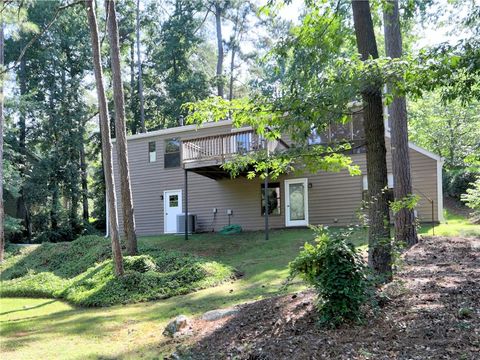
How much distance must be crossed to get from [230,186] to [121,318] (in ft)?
34.7

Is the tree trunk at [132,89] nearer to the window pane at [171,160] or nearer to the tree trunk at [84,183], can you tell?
the tree trunk at [84,183]

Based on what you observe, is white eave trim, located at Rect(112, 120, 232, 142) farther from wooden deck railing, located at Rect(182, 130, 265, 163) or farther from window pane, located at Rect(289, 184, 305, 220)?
window pane, located at Rect(289, 184, 305, 220)

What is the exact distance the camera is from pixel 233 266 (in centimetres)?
1085

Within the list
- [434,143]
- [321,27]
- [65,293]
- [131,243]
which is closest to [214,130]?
[131,243]

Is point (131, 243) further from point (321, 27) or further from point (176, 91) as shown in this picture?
point (176, 91)

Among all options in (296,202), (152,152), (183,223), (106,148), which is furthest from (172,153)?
(106,148)

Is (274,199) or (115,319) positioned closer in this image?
(115,319)

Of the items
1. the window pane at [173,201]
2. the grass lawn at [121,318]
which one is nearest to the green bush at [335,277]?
the grass lawn at [121,318]

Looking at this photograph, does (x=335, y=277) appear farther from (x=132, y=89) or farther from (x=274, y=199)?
(x=132, y=89)

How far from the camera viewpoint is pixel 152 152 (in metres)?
19.6

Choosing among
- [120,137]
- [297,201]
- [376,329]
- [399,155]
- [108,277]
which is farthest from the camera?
[297,201]

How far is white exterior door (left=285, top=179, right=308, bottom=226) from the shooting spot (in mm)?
15938

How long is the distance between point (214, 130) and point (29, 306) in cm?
1046

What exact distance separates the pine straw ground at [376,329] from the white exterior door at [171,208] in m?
13.1
